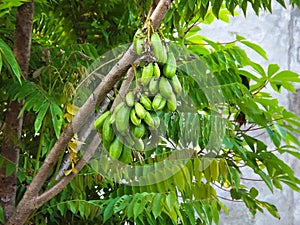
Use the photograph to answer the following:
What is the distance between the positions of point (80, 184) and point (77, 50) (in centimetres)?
25

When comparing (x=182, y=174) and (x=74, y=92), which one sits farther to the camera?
(x=182, y=174)

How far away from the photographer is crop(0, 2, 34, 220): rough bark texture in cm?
88

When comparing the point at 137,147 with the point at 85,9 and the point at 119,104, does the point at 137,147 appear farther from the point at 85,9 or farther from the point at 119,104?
the point at 85,9

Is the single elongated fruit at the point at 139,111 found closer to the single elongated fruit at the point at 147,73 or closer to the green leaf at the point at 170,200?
the single elongated fruit at the point at 147,73

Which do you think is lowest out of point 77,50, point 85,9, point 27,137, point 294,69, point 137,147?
point 137,147

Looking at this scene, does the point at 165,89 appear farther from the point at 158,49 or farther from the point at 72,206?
the point at 72,206

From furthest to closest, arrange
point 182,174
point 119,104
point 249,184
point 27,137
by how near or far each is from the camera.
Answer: point 249,184 < point 27,137 < point 182,174 < point 119,104

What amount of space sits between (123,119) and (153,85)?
0.05 meters

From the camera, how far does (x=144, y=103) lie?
55 cm

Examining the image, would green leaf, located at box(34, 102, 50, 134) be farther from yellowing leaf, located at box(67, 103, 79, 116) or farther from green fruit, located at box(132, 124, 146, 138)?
green fruit, located at box(132, 124, 146, 138)

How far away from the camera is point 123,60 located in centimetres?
60

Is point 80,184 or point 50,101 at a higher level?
point 50,101

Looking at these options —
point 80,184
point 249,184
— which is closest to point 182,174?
point 80,184

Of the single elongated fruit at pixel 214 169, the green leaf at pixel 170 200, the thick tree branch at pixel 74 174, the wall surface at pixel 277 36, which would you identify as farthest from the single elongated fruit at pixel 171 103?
the wall surface at pixel 277 36
